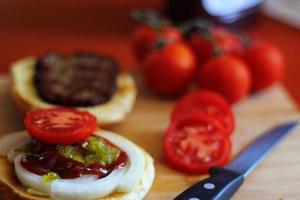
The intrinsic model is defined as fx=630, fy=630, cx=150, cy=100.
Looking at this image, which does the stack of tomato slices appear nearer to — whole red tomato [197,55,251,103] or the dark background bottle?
whole red tomato [197,55,251,103]

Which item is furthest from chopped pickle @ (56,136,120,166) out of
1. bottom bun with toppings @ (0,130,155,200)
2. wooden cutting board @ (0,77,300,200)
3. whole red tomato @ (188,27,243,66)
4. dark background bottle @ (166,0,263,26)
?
dark background bottle @ (166,0,263,26)

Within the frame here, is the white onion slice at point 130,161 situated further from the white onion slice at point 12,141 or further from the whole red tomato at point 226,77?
the whole red tomato at point 226,77

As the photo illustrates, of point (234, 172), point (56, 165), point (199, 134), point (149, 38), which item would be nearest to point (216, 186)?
point (234, 172)

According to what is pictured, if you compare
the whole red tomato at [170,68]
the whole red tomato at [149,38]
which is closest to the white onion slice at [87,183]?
the whole red tomato at [170,68]

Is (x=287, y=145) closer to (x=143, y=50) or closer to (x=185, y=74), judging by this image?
(x=185, y=74)

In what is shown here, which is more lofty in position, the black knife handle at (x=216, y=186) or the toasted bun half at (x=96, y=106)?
the toasted bun half at (x=96, y=106)

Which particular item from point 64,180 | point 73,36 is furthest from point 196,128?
point 73,36

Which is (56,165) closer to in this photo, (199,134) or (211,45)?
(199,134)
